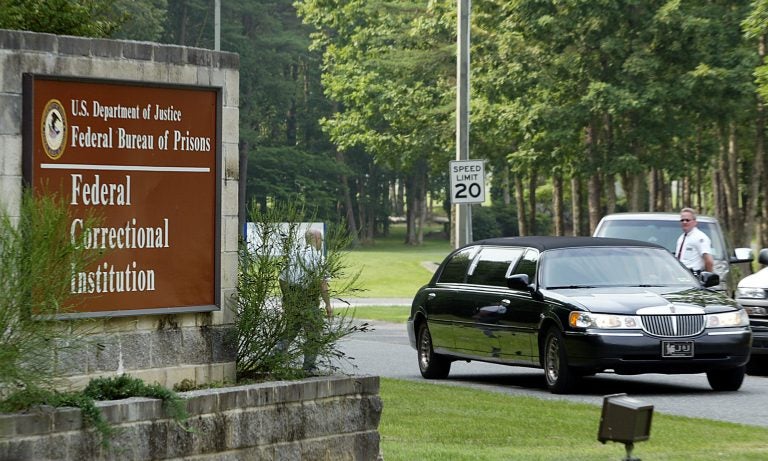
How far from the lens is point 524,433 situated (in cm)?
1298

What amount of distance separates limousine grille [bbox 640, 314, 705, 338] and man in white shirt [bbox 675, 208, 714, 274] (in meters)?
5.14

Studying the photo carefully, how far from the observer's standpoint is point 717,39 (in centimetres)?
3853

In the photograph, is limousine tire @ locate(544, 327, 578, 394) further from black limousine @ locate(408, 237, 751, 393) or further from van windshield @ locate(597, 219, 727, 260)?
van windshield @ locate(597, 219, 727, 260)

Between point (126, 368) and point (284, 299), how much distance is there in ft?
4.05

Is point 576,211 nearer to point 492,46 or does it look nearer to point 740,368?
point 492,46

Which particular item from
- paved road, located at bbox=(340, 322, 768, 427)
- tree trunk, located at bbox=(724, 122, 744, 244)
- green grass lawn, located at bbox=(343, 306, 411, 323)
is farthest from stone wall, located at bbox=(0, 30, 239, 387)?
tree trunk, located at bbox=(724, 122, 744, 244)

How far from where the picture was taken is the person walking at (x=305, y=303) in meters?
10.4

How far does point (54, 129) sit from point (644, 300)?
875cm

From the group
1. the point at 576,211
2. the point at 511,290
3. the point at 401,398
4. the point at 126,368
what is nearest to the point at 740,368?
the point at 511,290

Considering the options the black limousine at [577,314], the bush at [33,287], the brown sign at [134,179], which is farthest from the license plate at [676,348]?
the bush at [33,287]

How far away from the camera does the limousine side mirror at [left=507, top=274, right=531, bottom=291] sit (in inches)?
693

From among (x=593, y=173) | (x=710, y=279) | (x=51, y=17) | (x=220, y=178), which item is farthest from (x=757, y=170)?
(x=51, y=17)

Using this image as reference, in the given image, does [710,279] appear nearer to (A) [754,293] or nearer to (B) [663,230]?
(A) [754,293]

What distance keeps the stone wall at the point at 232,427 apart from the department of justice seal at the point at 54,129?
1.53 metres
